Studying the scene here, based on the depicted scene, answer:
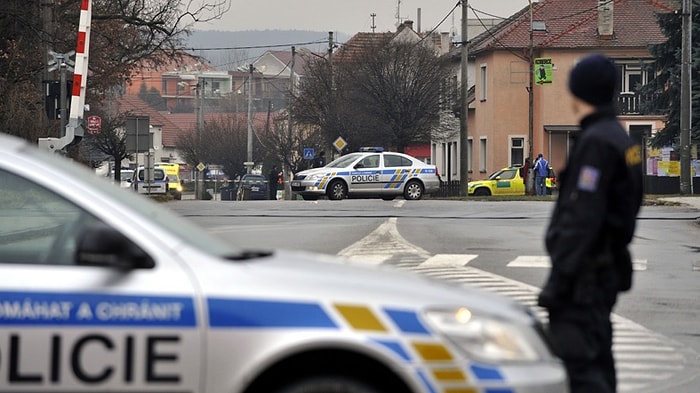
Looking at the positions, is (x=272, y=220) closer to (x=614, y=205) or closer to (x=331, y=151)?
(x=614, y=205)

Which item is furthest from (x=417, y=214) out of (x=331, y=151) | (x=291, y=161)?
(x=291, y=161)

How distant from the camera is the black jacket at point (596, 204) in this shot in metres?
5.63

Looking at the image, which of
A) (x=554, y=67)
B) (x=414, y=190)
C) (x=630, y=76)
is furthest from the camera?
(x=630, y=76)

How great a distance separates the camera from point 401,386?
16.0 ft

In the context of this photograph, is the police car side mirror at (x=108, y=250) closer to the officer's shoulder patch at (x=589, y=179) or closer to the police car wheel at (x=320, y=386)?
the police car wheel at (x=320, y=386)

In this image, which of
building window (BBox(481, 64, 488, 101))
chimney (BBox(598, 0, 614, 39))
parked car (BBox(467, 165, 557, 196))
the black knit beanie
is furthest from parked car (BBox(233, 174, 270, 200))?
the black knit beanie

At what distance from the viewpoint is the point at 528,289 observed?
13938mm

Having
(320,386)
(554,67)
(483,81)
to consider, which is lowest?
(320,386)

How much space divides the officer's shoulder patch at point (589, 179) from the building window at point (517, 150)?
57377 mm

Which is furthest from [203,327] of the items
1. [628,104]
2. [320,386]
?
[628,104]

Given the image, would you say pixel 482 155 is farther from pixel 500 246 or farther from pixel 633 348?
pixel 633 348

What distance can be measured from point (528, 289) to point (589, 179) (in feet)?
27.5

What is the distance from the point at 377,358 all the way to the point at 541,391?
0.65 m

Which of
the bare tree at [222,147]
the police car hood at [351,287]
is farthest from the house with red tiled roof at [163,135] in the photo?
the police car hood at [351,287]
